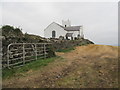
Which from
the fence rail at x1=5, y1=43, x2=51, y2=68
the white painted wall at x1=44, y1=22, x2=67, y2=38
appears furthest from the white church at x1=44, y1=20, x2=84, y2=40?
the fence rail at x1=5, y1=43, x2=51, y2=68

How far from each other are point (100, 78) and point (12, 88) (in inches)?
118

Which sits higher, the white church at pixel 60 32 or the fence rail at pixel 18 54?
the white church at pixel 60 32

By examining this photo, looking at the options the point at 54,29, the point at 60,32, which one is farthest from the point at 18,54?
the point at 54,29

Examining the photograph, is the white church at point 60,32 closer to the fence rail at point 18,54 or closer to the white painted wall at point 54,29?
the white painted wall at point 54,29

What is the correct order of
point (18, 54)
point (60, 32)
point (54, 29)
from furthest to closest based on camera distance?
point (54, 29) → point (60, 32) → point (18, 54)

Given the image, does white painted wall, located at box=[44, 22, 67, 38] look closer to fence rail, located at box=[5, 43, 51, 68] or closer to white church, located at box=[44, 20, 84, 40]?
white church, located at box=[44, 20, 84, 40]

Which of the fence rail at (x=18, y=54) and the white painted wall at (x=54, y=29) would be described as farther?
the white painted wall at (x=54, y=29)

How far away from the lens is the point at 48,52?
333 inches

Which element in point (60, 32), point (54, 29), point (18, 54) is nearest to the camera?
point (18, 54)

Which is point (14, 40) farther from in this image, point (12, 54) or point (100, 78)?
point (100, 78)

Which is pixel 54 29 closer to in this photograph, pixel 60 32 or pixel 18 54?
pixel 60 32

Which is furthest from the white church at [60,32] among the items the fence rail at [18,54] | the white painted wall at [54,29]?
the fence rail at [18,54]

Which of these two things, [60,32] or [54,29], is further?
[54,29]

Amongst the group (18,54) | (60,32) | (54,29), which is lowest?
(18,54)
